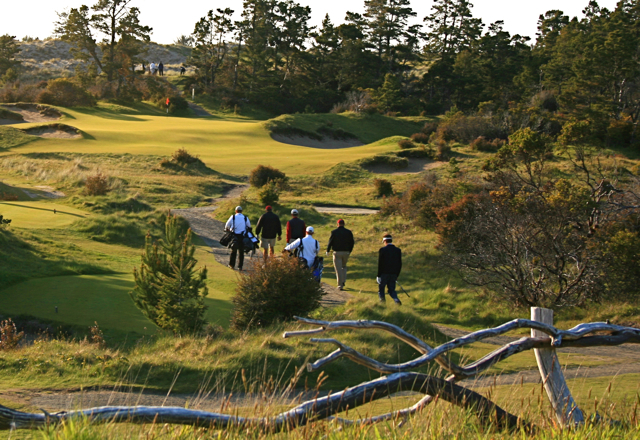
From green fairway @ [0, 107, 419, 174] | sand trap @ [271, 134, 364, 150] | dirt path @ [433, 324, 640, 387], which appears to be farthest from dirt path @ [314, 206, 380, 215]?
sand trap @ [271, 134, 364, 150]

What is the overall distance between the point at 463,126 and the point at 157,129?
24.3m

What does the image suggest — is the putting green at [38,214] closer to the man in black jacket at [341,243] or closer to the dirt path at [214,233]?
the dirt path at [214,233]

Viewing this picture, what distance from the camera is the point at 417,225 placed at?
23.4 metres

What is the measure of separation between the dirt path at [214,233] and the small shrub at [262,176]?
1.51 meters

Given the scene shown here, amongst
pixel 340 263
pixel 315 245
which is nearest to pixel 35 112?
pixel 340 263

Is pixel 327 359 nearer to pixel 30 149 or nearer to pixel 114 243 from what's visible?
pixel 114 243

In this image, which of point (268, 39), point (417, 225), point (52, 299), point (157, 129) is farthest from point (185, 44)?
point (52, 299)

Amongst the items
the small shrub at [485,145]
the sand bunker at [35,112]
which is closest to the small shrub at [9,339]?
the small shrub at [485,145]

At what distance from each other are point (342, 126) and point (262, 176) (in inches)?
1159

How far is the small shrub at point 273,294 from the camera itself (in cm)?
1045

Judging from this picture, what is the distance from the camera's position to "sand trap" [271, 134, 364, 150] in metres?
55.1

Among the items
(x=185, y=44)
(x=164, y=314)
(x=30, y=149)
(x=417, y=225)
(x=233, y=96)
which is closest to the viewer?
(x=164, y=314)

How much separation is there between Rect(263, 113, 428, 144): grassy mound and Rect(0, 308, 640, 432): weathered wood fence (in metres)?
51.7

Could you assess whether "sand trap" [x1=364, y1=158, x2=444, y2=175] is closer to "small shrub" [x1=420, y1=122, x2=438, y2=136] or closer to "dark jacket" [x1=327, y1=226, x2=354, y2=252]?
"small shrub" [x1=420, y1=122, x2=438, y2=136]
